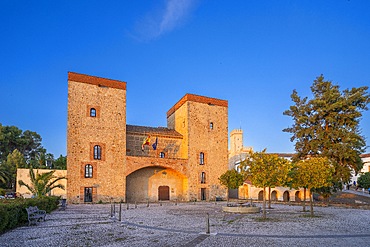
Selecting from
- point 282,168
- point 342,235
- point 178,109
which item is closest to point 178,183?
point 178,109

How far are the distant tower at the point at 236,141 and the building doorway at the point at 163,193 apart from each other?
48667 mm

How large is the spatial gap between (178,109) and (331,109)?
1820 centimetres

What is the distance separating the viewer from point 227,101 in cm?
3975

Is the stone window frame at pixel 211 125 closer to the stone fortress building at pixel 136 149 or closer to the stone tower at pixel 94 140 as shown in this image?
A: the stone fortress building at pixel 136 149

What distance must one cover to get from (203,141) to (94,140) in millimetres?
12920

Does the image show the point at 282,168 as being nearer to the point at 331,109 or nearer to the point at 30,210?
the point at 30,210

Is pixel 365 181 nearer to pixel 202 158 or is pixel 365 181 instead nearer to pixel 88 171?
pixel 202 158

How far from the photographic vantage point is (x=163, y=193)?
3572 cm

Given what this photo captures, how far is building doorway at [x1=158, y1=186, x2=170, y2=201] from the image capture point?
35431 mm

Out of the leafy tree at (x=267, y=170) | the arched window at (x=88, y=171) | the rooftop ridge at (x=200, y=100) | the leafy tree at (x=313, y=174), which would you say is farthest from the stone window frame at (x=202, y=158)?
the leafy tree at (x=267, y=170)

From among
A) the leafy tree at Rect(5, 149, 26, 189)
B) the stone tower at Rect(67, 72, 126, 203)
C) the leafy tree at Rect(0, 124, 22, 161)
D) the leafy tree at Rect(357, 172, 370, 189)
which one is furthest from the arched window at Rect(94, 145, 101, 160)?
the leafy tree at Rect(357, 172, 370, 189)

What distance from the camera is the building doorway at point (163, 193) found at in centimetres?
3543

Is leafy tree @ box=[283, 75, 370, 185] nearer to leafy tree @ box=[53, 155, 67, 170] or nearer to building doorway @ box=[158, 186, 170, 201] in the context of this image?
building doorway @ box=[158, 186, 170, 201]

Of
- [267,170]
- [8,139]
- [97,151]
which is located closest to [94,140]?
[97,151]
